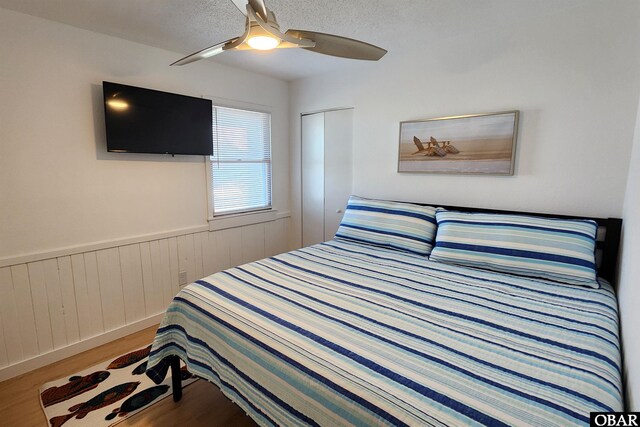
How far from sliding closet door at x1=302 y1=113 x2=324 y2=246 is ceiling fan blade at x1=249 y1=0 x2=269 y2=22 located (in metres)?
2.06

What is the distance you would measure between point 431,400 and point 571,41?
7.59 feet

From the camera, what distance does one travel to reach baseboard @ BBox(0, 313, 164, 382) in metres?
2.09

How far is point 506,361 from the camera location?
3.57 ft

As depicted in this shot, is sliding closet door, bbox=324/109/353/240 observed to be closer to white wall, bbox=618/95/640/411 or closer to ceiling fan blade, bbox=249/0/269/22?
ceiling fan blade, bbox=249/0/269/22

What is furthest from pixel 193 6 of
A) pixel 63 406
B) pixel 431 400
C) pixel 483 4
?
pixel 63 406

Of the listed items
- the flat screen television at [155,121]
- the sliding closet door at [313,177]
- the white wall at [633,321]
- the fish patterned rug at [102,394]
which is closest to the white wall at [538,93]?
the white wall at [633,321]

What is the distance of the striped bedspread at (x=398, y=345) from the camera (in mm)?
931

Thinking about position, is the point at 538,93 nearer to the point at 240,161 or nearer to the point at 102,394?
the point at 240,161

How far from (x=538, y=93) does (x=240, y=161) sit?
2596 mm

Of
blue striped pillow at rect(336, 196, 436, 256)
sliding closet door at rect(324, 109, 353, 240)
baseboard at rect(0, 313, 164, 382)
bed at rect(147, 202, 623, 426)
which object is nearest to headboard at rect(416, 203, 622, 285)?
bed at rect(147, 202, 623, 426)

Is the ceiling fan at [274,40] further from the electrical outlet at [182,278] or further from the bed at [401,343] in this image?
the electrical outlet at [182,278]

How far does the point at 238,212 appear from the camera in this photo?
10.9 feet

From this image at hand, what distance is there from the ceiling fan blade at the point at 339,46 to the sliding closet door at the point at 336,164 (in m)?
1.34

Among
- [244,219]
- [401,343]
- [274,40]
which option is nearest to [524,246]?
[401,343]
